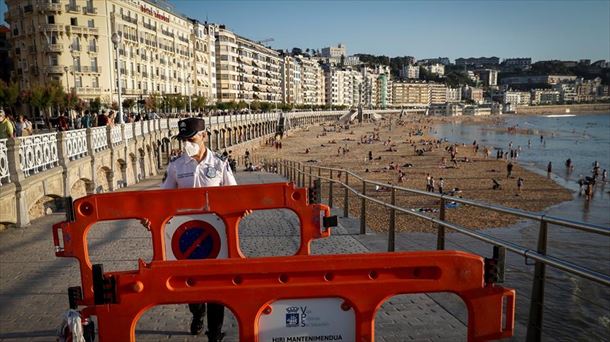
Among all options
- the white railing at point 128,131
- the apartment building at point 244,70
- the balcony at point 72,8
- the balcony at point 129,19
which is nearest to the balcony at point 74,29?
the balcony at point 72,8

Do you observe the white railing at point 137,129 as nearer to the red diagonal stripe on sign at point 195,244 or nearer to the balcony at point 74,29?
the red diagonal stripe on sign at point 195,244

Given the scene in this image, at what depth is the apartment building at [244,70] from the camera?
97.1 meters

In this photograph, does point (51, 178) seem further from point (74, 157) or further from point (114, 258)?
point (114, 258)

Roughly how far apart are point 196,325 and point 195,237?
2.94 feet

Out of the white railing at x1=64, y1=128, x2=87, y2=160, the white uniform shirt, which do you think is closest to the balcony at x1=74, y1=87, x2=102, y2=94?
the white railing at x1=64, y1=128, x2=87, y2=160

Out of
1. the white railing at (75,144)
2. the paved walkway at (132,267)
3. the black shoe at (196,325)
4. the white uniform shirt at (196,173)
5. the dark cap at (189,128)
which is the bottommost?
the paved walkway at (132,267)

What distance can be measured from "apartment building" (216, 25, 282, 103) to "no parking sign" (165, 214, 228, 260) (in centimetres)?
9531

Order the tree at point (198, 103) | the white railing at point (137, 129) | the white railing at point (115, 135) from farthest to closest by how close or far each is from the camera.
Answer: the tree at point (198, 103)
the white railing at point (137, 129)
the white railing at point (115, 135)

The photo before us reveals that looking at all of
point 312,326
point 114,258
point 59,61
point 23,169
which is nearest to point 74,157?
point 23,169

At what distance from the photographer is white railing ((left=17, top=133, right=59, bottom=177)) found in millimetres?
10531

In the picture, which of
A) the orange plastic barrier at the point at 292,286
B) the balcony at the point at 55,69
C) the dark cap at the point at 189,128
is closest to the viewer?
the orange plastic barrier at the point at 292,286

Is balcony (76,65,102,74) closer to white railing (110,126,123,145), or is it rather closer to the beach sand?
the beach sand

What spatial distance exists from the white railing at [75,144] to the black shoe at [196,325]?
10861mm

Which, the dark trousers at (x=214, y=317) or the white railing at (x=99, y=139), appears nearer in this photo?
the dark trousers at (x=214, y=317)
